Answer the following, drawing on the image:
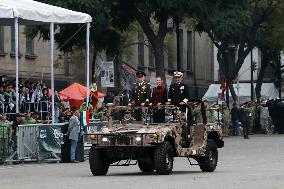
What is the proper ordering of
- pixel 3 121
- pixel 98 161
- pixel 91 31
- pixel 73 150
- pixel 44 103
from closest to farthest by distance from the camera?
1. pixel 98 161
2. pixel 3 121
3. pixel 73 150
4. pixel 44 103
5. pixel 91 31

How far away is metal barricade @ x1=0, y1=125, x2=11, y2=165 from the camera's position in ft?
105

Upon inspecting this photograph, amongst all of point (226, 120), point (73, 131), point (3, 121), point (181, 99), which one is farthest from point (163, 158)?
point (226, 120)

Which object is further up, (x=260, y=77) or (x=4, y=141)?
(x=260, y=77)

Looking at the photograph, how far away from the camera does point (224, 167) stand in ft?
91.4

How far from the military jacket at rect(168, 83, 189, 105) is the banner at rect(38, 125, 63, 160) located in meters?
9.11

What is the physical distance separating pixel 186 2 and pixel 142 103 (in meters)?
24.8

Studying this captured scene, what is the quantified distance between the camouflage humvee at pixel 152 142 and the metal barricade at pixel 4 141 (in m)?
7.54

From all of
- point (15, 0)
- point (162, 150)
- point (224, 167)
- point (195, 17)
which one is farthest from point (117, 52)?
point (162, 150)

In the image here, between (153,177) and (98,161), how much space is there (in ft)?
5.42

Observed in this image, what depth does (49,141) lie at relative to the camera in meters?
33.9

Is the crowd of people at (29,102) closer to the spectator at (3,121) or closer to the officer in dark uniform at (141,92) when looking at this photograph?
the spectator at (3,121)

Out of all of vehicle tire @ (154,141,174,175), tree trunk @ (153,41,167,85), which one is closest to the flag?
vehicle tire @ (154,141,174,175)

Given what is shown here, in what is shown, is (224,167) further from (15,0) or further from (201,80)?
(201,80)

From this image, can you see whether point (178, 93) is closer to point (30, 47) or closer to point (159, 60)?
point (159, 60)
